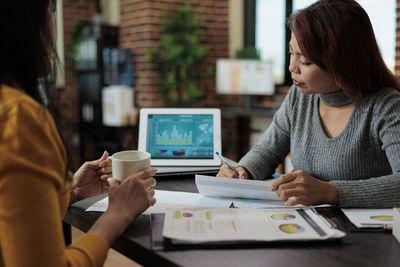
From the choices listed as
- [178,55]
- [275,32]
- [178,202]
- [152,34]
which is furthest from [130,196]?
[275,32]

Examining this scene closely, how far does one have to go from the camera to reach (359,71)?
134cm

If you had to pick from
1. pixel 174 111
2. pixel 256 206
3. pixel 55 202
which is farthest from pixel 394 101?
pixel 55 202

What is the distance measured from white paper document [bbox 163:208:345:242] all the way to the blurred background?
9.07 feet

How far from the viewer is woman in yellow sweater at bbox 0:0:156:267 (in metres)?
0.65

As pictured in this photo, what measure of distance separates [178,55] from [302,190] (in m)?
3.15

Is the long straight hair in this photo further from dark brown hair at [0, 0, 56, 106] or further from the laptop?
the laptop

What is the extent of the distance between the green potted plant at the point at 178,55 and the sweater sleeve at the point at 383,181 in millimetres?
2836

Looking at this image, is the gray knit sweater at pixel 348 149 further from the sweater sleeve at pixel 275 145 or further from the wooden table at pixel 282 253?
the wooden table at pixel 282 253

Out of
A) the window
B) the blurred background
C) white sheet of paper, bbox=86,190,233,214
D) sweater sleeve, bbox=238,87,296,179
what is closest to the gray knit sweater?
sweater sleeve, bbox=238,87,296,179

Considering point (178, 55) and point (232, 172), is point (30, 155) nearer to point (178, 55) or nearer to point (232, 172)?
point (232, 172)

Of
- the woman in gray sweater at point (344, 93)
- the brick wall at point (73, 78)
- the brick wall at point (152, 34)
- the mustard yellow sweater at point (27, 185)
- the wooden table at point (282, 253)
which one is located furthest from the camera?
the brick wall at point (73, 78)

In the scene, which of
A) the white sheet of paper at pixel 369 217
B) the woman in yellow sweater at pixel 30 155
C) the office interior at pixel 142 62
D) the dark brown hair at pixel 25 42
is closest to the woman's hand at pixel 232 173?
the white sheet of paper at pixel 369 217

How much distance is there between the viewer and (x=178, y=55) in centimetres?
405

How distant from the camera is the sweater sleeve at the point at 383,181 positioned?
109cm
